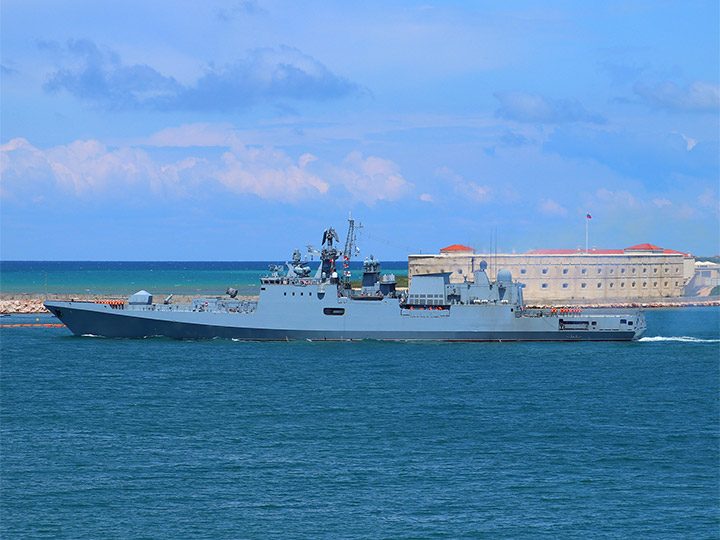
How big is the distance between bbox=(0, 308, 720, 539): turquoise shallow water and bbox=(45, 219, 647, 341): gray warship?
553 cm

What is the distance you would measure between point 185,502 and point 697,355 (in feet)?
109

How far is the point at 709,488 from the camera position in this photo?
842 inches

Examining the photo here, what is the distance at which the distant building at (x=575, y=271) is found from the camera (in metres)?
90.6

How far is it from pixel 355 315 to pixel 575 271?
1911 inches

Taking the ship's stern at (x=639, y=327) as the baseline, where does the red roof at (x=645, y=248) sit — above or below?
above

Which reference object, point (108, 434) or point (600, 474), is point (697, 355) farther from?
point (108, 434)

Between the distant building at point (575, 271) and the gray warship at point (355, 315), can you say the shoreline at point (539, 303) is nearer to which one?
the distant building at point (575, 271)

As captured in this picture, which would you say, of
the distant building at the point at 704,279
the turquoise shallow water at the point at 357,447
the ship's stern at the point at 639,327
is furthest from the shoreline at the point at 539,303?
the turquoise shallow water at the point at 357,447

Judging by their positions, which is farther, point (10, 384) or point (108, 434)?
point (10, 384)

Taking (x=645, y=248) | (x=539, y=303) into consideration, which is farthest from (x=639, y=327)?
(x=645, y=248)

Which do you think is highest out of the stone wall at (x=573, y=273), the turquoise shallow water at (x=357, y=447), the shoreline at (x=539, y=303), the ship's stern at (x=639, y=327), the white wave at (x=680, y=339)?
the stone wall at (x=573, y=273)

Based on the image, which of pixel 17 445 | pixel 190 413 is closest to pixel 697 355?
pixel 190 413

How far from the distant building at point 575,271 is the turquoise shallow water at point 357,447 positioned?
1894 inches

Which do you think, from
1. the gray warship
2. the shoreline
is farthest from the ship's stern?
the shoreline
